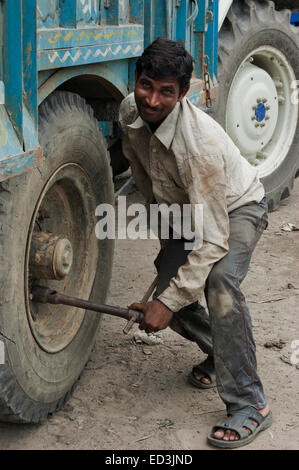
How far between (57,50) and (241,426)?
1.53 meters

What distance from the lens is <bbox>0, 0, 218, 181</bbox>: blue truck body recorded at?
2248 millimetres

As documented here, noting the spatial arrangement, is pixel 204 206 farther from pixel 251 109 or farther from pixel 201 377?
pixel 251 109

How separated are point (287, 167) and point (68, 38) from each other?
141 inches

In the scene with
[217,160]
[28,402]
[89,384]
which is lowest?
[89,384]

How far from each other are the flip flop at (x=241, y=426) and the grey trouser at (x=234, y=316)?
0.10 ft

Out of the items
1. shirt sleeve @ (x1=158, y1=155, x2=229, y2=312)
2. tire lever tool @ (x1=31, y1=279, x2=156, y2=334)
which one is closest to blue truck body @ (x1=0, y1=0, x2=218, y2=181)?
shirt sleeve @ (x1=158, y1=155, x2=229, y2=312)

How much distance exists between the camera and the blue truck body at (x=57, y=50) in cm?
225

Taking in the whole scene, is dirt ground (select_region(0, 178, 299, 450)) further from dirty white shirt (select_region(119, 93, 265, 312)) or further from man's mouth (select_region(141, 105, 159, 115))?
man's mouth (select_region(141, 105, 159, 115))

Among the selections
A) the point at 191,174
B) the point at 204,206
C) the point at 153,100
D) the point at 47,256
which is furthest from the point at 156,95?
the point at 47,256

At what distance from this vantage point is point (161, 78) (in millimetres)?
2633

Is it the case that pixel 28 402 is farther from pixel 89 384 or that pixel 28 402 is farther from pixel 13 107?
pixel 13 107
